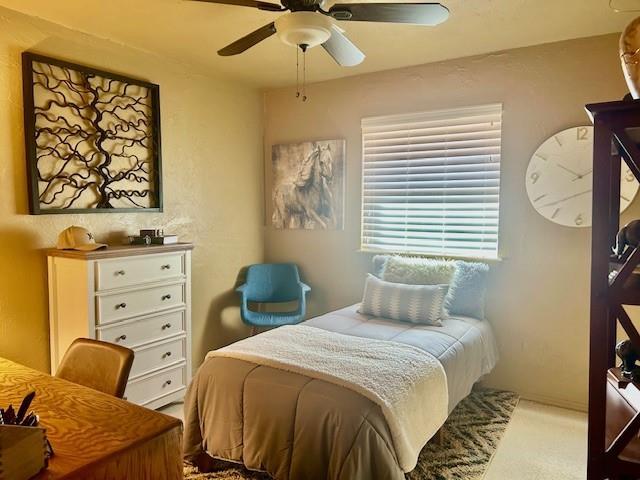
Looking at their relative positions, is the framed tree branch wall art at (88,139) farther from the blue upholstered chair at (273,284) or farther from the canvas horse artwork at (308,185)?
the canvas horse artwork at (308,185)

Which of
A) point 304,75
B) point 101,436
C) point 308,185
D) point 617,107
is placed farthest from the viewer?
point 308,185

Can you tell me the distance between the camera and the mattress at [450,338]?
2607mm

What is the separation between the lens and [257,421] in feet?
7.03

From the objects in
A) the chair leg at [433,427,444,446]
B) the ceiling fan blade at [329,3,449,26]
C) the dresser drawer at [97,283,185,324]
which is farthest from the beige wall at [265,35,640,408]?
the dresser drawer at [97,283,185,324]

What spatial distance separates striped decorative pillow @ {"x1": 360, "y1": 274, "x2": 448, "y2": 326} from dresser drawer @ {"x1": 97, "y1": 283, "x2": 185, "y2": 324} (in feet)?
4.35

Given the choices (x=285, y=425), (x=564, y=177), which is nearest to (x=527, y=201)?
(x=564, y=177)

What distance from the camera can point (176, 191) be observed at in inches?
143

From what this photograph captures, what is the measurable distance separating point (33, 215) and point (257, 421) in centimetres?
184

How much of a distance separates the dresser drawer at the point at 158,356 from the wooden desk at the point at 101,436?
1526 millimetres

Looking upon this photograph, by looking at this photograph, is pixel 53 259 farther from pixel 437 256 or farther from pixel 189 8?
pixel 437 256

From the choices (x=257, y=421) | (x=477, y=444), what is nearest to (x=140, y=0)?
(x=257, y=421)

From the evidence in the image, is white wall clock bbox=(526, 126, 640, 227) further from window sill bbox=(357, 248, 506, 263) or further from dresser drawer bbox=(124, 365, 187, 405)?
dresser drawer bbox=(124, 365, 187, 405)

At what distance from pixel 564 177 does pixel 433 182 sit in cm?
94

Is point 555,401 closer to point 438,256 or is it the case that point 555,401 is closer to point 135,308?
point 438,256
